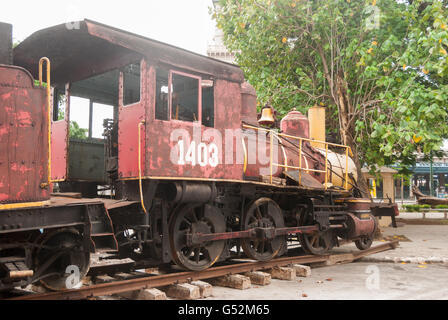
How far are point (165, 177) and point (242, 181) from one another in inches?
65.1

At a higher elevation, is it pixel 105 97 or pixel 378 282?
pixel 105 97

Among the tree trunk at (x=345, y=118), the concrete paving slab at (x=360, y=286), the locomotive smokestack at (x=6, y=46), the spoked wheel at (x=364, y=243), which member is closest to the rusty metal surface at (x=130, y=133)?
the locomotive smokestack at (x=6, y=46)

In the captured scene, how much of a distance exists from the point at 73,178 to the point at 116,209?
1.37 metres

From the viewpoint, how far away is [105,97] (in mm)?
7660

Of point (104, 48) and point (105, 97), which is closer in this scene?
point (104, 48)

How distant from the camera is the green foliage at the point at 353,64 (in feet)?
34.8

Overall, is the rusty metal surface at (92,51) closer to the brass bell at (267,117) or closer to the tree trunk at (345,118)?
the brass bell at (267,117)

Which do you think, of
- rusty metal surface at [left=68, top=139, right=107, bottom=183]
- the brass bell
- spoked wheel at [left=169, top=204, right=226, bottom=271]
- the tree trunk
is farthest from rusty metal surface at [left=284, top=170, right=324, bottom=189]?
the tree trunk

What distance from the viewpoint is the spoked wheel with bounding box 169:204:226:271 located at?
21.2 feet

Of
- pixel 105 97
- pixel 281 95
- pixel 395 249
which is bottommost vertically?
pixel 395 249
